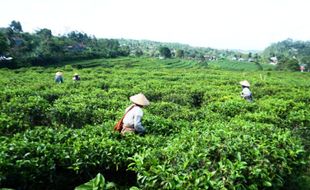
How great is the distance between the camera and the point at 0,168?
3.97 metres

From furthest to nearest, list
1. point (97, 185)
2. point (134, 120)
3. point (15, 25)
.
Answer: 1. point (15, 25)
2. point (134, 120)
3. point (97, 185)

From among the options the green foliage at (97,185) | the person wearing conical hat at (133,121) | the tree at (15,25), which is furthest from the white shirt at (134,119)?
the tree at (15,25)

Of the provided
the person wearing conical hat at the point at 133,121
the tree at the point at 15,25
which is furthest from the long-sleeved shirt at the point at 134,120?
the tree at the point at 15,25

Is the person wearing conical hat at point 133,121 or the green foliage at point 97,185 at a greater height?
the green foliage at point 97,185

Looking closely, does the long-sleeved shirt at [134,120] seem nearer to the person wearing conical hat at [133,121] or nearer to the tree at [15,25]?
the person wearing conical hat at [133,121]

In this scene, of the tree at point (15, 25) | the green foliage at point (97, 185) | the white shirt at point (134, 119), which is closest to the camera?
the green foliage at point (97, 185)

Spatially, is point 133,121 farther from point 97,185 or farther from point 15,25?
point 15,25

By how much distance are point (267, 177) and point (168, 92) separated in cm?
923

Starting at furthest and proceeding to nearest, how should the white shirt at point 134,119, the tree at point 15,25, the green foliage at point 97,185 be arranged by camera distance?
the tree at point 15,25, the white shirt at point 134,119, the green foliage at point 97,185

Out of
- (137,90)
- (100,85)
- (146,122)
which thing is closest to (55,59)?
(100,85)

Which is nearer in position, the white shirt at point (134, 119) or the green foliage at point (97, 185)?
the green foliage at point (97, 185)

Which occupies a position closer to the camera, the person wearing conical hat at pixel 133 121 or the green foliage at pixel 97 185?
the green foliage at pixel 97 185

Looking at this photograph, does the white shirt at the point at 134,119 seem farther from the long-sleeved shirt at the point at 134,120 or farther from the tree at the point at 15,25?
the tree at the point at 15,25

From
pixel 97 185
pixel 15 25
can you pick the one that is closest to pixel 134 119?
pixel 97 185
